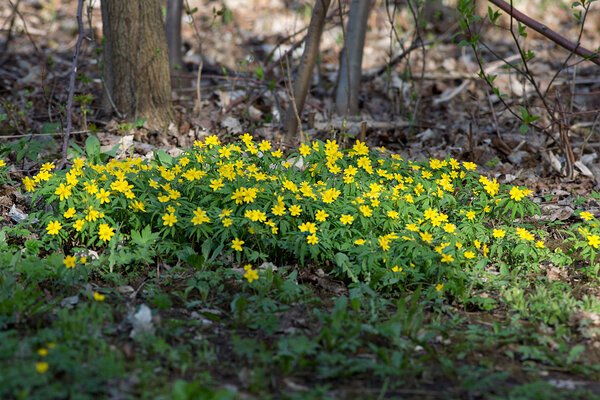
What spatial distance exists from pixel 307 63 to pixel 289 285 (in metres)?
2.71

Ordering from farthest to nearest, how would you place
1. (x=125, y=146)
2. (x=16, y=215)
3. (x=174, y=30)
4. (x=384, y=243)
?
(x=174, y=30)
(x=125, y=146)
(x=16, y=215)
(x=384, y=243)

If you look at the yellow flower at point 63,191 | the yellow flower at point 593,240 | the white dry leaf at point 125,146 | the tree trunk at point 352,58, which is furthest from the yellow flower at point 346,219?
the white dry leaf at point 125,146

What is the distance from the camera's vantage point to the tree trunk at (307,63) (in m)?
5.07

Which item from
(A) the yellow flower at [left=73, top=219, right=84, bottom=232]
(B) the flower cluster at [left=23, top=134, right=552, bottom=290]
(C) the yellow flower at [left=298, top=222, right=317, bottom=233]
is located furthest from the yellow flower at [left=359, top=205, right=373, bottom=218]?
(A) the yellow flower at [left=73, top=219, right=84, bottom=232]

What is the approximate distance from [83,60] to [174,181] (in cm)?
431

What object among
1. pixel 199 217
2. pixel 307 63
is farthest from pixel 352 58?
pixel 199 217

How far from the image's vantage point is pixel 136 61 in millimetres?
5227

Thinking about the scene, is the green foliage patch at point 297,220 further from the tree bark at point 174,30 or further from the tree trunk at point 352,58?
the tree bark at point 174,30

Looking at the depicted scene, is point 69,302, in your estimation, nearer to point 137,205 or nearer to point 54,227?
point 54,227

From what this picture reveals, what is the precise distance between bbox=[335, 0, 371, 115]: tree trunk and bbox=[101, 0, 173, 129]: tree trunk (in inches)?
69.0

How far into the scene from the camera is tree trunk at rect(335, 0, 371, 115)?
5.61 meters

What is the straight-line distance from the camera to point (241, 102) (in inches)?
249

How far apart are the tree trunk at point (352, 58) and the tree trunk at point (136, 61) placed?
1.75 m

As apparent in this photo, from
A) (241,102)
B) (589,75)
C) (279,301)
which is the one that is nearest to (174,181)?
(279,301)
